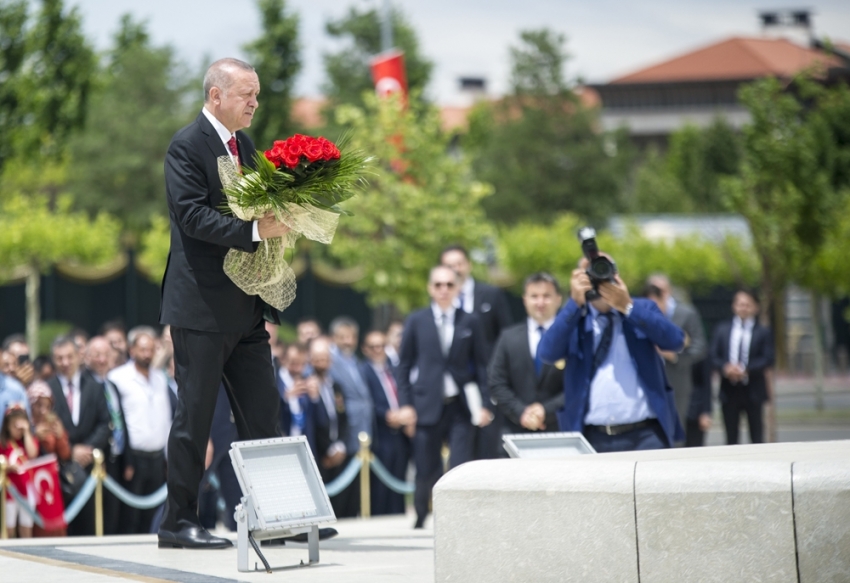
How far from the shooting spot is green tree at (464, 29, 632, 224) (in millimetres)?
72938

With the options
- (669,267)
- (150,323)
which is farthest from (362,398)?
(669,267)

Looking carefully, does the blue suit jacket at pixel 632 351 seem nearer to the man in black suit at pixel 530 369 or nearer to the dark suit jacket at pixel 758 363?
the man in black suit at pixel 530 369

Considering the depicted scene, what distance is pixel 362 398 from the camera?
46.5 feet

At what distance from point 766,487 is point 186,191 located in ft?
10.3

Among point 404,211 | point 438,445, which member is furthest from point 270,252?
point 404,211

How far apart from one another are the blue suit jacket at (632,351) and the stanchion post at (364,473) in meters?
6.27

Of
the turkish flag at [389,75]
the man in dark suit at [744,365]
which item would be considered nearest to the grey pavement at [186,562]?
the man in dark suit at [744,365]

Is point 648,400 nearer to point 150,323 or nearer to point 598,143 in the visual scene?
point 150,323

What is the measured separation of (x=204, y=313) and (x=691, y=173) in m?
60.8

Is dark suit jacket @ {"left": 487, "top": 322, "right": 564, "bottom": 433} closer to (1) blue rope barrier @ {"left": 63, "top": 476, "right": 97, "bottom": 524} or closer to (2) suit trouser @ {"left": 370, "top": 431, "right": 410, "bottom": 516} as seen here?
(1) blue rope barrier @ {"left": 63, "top": 476, "right": 97, "bottom": 524}

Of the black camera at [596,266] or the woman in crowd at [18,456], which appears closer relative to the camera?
the black camera at [596,266]

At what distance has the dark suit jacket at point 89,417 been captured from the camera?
11336mm

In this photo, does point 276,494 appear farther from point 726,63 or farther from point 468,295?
point 726,63

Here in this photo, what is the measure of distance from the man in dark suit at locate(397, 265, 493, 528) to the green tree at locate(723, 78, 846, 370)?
42.3ft
